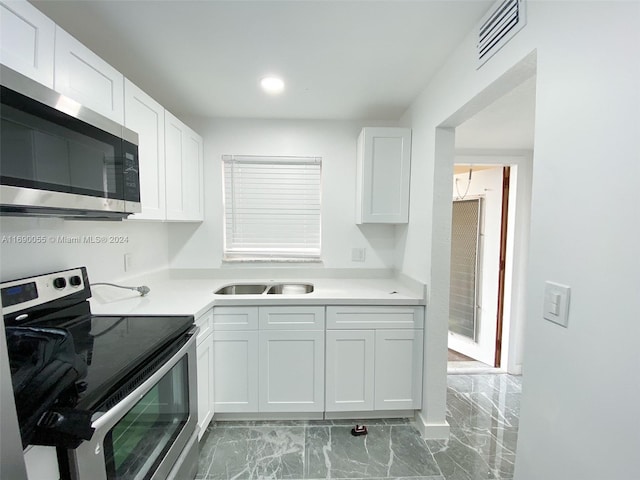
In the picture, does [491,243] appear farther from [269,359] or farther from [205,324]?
[205,324]

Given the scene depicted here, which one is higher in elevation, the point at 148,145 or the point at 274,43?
the point at 274,43

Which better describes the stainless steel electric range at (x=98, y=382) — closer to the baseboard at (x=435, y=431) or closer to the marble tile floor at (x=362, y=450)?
the marble tile floor at (x=362, y=450)

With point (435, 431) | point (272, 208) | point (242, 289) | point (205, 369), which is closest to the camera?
point (205, 369)

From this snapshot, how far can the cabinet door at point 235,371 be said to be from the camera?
1880mm

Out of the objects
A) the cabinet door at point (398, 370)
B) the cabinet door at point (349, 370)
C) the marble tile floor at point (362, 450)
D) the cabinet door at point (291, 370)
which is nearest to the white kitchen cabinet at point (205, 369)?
the marble tile floor at point (362, 450)

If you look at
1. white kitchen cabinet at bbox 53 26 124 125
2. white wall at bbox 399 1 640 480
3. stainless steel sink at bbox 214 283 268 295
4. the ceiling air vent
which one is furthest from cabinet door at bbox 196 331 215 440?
the ceiling air vent

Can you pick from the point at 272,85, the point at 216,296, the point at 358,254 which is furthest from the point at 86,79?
the point at 358,254

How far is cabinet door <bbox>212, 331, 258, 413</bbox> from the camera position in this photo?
188cm

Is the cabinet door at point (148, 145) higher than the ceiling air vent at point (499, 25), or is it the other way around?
the ceiling air vent at point (499, 25)

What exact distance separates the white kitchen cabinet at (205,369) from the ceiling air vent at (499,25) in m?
2.04

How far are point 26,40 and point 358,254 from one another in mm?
2278

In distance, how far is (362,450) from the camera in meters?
1.75

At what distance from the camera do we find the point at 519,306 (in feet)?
9.06

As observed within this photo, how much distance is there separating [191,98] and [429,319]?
240cm
